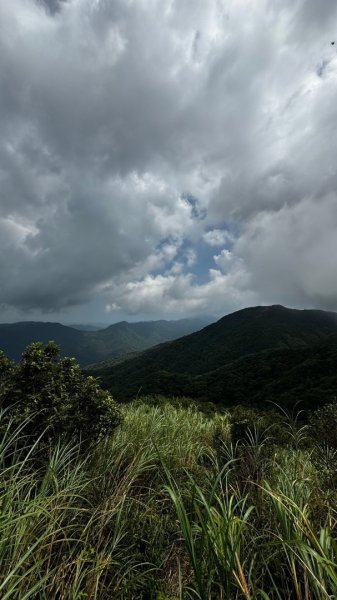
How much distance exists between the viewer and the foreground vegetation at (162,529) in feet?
7.57

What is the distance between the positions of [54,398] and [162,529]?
2.86 metres

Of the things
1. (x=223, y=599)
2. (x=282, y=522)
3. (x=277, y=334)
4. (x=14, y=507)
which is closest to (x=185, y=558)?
(x=223, y=599)

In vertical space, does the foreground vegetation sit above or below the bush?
below

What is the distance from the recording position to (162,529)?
11.2 feet

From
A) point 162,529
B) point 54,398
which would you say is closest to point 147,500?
point 162,529

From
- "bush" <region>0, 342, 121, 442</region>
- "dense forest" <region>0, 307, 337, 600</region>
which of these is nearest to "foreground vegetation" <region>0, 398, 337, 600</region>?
"dense forest" <region>0, 307, 337, 600</region>

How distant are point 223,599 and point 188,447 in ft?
10.6

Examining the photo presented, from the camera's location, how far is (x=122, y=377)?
131 meters

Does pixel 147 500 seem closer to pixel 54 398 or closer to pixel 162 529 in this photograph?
pixel 162 529

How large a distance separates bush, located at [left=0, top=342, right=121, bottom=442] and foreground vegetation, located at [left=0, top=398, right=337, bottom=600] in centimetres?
25

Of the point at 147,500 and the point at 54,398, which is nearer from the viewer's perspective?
the point at 147,500

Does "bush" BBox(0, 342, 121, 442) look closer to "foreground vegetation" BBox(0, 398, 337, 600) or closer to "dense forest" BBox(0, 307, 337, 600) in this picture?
"dense forest" BBox(0, 307, 337, 600)

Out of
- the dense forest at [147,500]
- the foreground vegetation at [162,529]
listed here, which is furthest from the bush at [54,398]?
the foreground vegetation at [162,529]

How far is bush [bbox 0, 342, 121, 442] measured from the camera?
5176 mm
